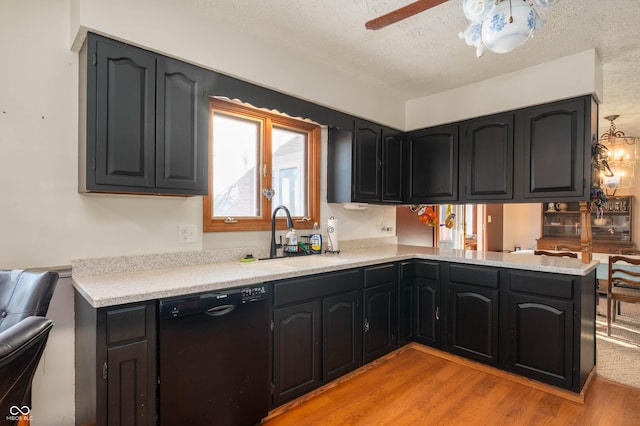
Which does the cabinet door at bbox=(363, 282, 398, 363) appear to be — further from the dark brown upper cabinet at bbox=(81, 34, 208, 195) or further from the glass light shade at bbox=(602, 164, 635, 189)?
the glass light shade at bbox=(602, 164, 635, 189)

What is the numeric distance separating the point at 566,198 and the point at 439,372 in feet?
5.47

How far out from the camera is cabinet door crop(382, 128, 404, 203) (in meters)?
3.43

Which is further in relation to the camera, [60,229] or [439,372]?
[439,372]

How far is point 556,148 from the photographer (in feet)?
8.93

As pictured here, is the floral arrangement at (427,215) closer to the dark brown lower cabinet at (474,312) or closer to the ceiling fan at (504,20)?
the dark brown lower cabinet at (474,312)

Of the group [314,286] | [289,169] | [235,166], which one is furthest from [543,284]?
[235,166]

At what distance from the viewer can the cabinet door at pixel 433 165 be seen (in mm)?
3346

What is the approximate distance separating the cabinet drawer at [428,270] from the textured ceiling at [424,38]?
1681 mm

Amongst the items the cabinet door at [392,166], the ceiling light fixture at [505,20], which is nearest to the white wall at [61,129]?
the ceiling light fixture at [505,20]

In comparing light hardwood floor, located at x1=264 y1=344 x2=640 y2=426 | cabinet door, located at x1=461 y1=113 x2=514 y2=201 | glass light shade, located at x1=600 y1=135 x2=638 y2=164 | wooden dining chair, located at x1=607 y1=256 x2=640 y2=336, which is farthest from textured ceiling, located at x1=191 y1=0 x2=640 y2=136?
light hardwood floor, located at x1=264 y1=344 x2=640 y2=426

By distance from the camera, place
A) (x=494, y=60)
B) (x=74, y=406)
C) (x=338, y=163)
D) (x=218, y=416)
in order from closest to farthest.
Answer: (x=218, y=416) < (x=74, y=406) < (x=494, y=60) < (x=338, y=163)

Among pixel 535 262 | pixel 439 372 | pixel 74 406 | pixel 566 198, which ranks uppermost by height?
pixel 566 198

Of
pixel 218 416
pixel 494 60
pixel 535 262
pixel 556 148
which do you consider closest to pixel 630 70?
pixel 556 148

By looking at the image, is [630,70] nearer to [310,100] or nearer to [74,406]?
[310,100]
